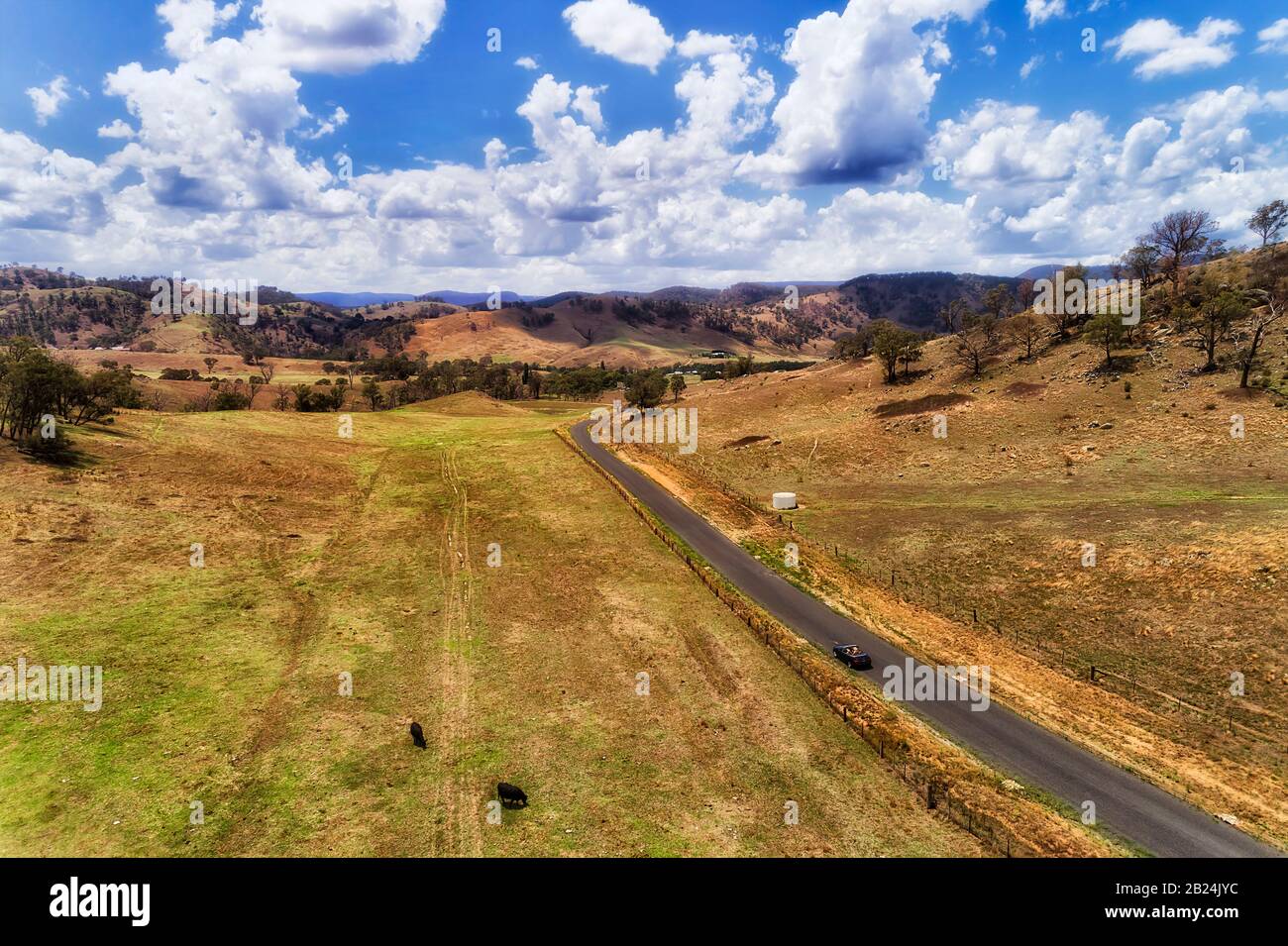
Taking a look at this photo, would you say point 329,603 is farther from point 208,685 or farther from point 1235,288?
point 1235,288

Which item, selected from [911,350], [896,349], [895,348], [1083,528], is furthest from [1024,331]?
[1083,528]

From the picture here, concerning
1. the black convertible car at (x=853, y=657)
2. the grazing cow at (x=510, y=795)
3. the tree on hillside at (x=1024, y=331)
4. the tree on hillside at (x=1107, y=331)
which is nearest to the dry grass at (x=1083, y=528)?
the tree on hillside at (x=1107, y=331)

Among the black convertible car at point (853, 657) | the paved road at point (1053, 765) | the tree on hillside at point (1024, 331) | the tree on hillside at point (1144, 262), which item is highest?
the tree on hillside at point (1144, 262)

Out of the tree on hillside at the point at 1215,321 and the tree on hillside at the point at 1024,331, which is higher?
the tree on hillside at the point at 1024,331

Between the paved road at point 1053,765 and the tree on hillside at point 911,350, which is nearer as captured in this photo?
the paved road at point 1053,765

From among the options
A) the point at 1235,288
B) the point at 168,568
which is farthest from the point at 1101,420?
the point at 168,568

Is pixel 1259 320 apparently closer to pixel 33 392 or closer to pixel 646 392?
pixel 646 392

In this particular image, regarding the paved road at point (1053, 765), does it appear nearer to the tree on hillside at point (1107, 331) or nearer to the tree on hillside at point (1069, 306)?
the tree on hillside at point (1107, 331)
